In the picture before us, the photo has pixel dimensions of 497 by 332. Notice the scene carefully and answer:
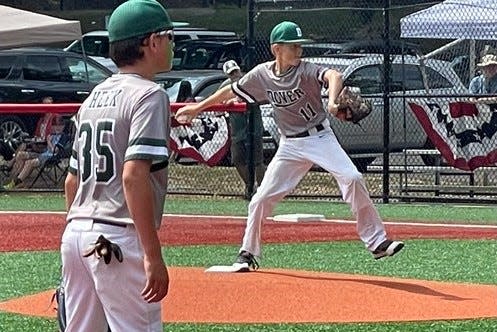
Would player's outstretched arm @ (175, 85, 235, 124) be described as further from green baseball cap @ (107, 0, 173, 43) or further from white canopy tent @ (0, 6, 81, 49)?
white canopy tent @ (0, 6, 81, 49)

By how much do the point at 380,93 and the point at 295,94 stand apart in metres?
8.37

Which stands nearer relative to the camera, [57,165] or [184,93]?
[57,165]

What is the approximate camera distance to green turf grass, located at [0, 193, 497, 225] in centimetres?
1552

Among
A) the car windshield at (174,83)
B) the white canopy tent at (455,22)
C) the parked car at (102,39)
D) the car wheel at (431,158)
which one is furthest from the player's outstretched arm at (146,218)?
the parked car at (102,39)

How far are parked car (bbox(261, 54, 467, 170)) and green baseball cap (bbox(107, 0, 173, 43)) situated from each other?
39.4ft

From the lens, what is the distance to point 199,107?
9.95 meters

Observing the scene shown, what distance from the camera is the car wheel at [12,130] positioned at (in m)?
18.7

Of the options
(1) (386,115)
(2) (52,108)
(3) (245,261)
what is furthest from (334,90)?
(2) (52,108)

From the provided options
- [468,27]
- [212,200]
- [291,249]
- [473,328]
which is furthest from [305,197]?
[473,328]

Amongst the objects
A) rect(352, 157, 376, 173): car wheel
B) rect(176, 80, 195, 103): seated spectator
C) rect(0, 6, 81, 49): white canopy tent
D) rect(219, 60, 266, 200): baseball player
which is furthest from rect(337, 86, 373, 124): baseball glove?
rect(0, 6, 81, 49): white canopy tent

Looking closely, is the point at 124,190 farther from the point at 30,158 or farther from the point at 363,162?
the point at 363,162

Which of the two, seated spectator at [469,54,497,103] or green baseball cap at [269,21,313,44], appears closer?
green baseball cap at [269,21,313,44]

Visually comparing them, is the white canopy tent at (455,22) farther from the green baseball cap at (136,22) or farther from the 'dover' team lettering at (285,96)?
the green baseball cap at (136,22)

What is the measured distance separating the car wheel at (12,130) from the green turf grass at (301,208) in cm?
78
